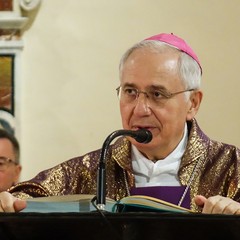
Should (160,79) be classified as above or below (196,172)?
above

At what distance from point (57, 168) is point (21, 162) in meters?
1.27

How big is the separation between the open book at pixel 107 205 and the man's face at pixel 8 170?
1532mm

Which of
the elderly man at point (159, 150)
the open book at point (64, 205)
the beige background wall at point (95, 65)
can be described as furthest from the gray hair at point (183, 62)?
the beige background wall at point (95, 65)

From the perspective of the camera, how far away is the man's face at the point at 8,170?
11.5 feet

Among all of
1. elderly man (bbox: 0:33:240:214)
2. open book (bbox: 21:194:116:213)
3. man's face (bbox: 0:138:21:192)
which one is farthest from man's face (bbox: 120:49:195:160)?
man's face (bbox: 0:138:21:192)

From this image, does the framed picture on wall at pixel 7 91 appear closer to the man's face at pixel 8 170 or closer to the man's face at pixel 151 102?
the man's face at pixel 8 170

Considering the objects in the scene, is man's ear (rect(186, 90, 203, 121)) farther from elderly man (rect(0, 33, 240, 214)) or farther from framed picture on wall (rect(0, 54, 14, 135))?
framed picture on wall (rect(0, 54, 14, 135))

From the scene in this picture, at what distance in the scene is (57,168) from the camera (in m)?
2.67

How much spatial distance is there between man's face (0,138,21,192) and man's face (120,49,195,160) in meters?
1.06
